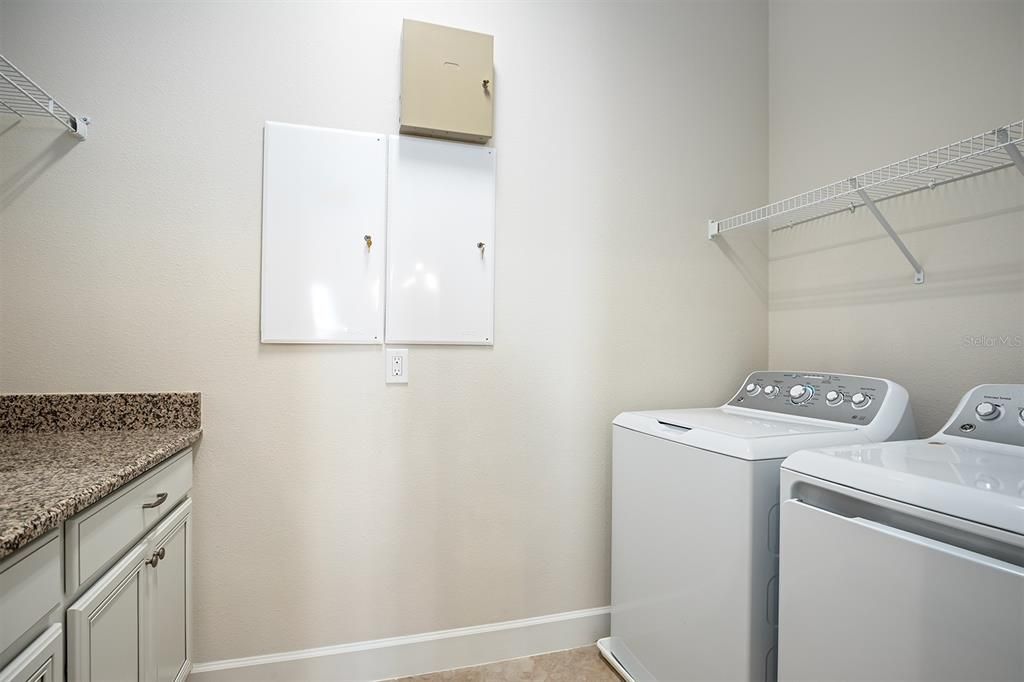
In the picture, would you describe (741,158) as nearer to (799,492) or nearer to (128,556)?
(799,492)

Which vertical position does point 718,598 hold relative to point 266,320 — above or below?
below

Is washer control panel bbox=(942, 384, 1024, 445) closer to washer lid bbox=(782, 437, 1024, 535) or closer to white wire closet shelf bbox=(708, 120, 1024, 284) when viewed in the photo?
washer lid bbox=(782, 437, 1024, 535)

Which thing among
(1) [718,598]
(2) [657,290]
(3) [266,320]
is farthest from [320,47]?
(1) [718,598]

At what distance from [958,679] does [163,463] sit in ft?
5.72

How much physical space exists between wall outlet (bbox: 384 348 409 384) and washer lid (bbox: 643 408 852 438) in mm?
849

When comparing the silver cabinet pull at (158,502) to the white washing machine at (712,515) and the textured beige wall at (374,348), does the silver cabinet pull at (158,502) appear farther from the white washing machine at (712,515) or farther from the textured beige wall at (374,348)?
the white washing machine at (712,515)

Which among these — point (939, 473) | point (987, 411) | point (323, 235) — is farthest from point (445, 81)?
point (987, 411)

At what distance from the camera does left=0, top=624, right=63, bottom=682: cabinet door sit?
0.75 m

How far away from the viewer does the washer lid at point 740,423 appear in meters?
1.39

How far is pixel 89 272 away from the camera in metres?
1.52

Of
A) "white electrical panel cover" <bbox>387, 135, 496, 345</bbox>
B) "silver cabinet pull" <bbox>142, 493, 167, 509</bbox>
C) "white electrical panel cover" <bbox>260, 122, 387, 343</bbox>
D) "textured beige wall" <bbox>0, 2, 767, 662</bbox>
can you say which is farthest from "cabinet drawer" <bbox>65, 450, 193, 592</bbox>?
"white electrical panel cover" <bbox>387, 135, 496, 345</bbox>

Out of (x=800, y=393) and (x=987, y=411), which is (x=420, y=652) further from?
(x=987, y=411)

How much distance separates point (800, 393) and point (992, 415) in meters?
0.50

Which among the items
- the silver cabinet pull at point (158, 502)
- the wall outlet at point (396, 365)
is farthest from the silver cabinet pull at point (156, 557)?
the wall outlet at point (396, 365)
